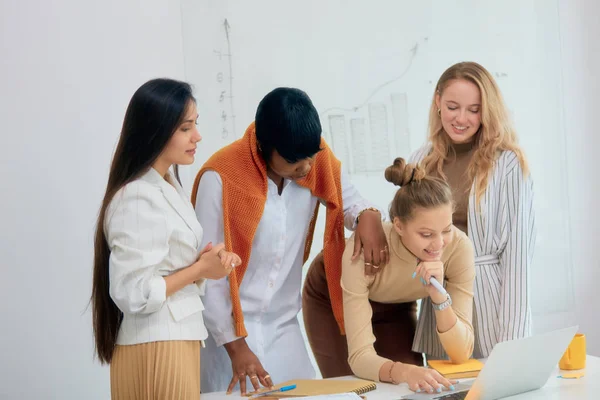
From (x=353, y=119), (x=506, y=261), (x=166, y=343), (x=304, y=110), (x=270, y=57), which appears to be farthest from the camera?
(x=353, y=119)


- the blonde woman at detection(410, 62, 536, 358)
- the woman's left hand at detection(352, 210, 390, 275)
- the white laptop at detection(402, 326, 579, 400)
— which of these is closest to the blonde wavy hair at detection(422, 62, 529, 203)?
the blonde woman at detection(410, 62, 536, 358)

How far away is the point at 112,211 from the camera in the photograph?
1701 mm

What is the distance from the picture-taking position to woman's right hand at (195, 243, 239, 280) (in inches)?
68.5

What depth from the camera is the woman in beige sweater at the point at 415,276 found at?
1922 mm

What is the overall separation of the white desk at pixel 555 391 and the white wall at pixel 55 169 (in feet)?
3.63

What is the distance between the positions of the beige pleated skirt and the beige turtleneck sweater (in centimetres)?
50

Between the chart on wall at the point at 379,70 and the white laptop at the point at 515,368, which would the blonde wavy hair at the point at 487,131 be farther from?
the chart on wall at the point at 379,70

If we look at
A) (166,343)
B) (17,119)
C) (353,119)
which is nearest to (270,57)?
(353,119)

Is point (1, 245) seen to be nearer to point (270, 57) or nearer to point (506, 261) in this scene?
point (270, 57)

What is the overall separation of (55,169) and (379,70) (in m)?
1.69

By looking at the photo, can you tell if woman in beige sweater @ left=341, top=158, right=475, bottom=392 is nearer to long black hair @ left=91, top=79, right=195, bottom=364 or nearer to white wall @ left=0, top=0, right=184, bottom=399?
long black hair @ left=91, top=79, right=195, bottom=364

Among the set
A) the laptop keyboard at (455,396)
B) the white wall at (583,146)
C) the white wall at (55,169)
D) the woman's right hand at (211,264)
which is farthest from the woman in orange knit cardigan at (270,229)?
the white wall at (583,146)

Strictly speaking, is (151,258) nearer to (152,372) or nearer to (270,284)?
(152,372)

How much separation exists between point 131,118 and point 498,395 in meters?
1.07
